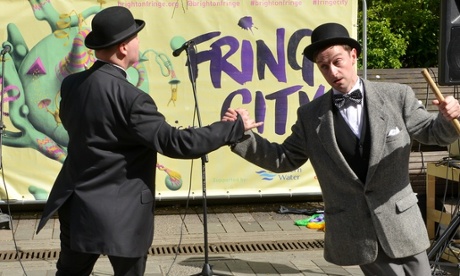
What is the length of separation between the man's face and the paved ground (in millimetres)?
2737

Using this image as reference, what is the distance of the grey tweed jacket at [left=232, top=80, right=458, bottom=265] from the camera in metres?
3.93

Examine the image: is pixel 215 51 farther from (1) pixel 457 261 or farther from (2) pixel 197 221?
(1) pixel 457 261

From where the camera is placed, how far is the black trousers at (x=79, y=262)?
4324 millimetres

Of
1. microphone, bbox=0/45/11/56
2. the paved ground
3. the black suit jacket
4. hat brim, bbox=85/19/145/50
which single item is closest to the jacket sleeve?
the black suit jacket

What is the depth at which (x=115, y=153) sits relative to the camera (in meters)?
4.24

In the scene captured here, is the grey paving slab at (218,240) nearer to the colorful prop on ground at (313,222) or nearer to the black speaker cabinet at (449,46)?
the colorful prop on ground at (313,222)

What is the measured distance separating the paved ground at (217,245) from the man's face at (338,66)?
8.98ft

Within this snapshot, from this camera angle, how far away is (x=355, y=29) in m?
8.41

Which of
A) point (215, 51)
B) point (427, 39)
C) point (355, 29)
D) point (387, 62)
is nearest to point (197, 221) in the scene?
point (215, 51)

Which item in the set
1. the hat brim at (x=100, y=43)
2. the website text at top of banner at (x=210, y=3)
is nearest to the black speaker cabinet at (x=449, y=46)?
the hat brim at (x=100, y=43)

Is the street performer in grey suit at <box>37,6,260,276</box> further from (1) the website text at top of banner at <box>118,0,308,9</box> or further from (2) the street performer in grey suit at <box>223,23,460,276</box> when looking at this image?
(1) the website text at top of banner at <box>118,0,308,9</box>

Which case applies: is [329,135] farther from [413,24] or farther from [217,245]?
[413,24]

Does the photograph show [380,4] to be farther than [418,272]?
Yes

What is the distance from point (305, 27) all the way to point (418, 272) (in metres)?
4.72
